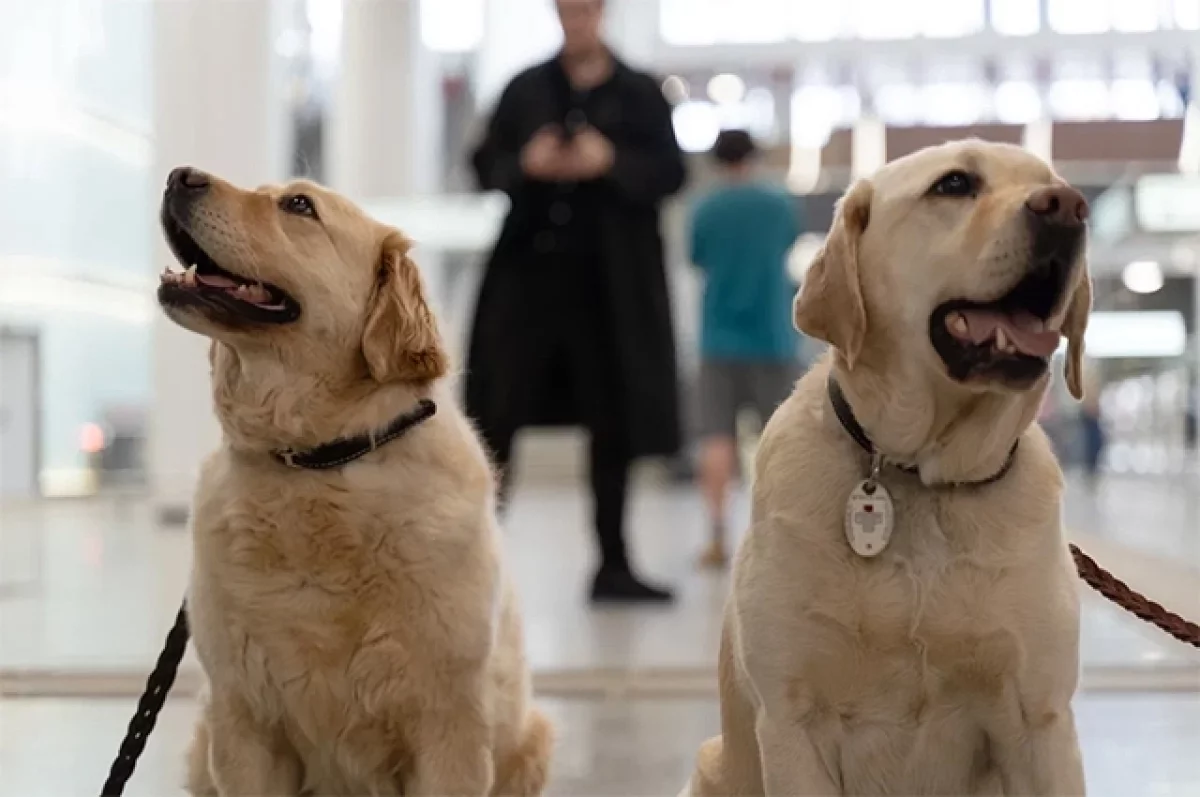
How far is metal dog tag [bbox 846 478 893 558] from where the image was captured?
1.62 m

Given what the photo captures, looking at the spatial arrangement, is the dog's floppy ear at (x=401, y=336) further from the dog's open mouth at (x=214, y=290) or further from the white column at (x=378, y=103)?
the white column at (x=378, y=103)

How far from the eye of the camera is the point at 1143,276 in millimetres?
7195

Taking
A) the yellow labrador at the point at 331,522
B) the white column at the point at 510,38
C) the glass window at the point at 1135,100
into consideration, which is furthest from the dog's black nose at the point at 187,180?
the white column at the point at 510,38

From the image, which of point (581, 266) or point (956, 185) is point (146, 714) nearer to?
point (956, 185)

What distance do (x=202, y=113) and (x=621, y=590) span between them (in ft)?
13.8

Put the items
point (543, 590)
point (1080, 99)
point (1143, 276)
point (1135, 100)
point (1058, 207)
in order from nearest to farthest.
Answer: point (1058, 207) → point (543, 590) → point (1143, 276) → point (1135, 100) → point (1080, 99)

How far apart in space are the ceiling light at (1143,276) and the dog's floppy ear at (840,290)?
220 inches

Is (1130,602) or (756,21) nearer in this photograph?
(1130,602)

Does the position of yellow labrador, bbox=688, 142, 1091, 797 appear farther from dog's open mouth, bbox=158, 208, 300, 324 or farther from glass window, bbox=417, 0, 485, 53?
glass window, bbox=417, 0, 485, 53

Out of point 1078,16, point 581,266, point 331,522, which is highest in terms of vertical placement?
point 1078,16

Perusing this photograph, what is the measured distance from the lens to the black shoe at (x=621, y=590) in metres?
4.39

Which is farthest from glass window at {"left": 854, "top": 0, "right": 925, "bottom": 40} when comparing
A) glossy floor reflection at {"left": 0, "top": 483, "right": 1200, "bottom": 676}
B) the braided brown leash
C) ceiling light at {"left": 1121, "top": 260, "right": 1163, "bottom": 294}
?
the braided brown leash

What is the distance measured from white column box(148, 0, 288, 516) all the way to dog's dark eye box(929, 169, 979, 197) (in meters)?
5.86

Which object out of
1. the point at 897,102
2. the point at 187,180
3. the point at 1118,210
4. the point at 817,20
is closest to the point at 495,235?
the point at 187,180
